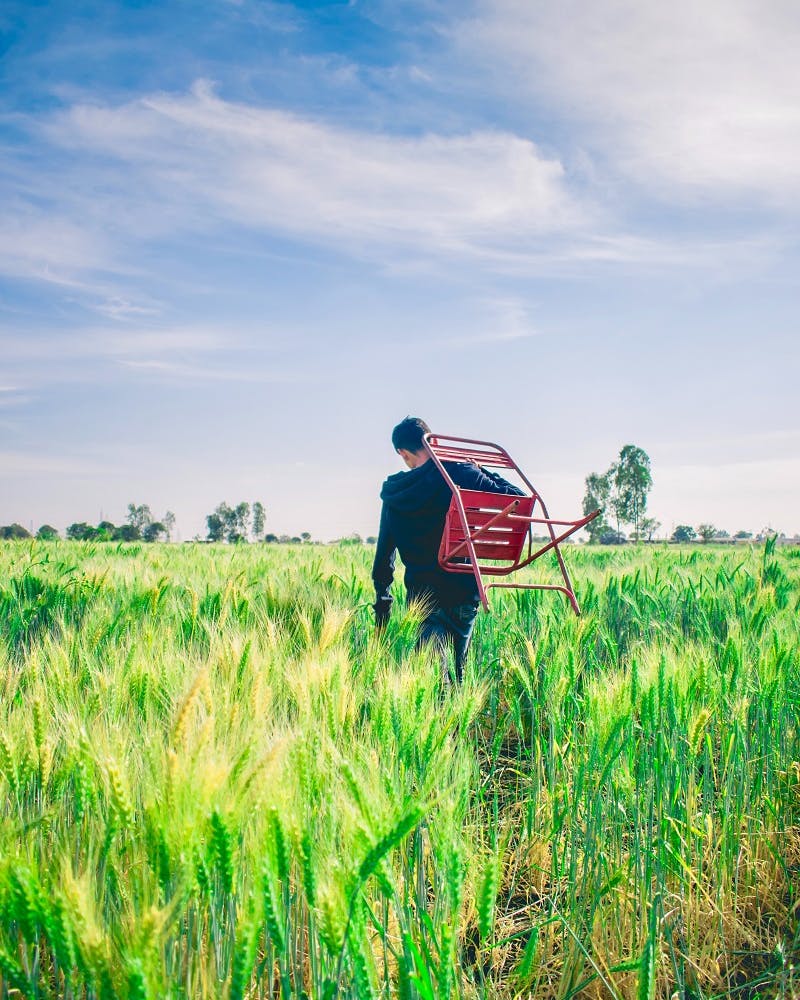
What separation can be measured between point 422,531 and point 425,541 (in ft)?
0.20

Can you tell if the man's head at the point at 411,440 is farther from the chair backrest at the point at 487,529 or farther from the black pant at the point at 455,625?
the black pant at the point at 455,625

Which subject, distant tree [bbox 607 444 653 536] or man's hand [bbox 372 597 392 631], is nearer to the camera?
man's hand [bbox 372 597 392 631]

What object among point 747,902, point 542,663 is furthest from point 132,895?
point 542,663

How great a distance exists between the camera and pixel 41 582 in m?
4.86

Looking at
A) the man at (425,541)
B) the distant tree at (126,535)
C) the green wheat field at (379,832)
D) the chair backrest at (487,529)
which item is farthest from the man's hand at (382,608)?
the distant tree at (126,535)

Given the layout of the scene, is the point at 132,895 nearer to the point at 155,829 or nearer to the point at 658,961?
the point at 155,829

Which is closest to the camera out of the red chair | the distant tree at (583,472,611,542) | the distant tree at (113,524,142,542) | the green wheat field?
the green wheat field

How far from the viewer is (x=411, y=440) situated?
4074 mm

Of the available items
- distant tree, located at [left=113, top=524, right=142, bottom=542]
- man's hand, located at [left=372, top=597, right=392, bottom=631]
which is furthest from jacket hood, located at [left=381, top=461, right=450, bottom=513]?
distant tree, located at [left=113, top=524, right=142, bottom=542]

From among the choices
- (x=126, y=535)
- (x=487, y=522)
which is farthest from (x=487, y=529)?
(x=126, y=535)

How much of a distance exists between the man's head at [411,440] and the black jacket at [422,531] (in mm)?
167

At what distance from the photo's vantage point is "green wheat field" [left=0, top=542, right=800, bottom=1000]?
1080 millimetres

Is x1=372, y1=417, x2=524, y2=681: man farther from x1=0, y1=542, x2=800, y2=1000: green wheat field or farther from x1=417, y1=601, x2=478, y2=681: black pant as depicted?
x1=0, y1=542, x2=800, y2=1000: green wheat field

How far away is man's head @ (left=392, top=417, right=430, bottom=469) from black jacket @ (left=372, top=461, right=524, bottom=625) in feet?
0.55
